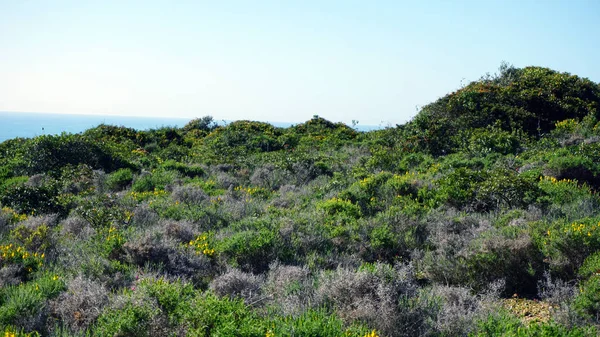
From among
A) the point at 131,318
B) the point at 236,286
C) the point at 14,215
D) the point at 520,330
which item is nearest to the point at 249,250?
the point at 236,286

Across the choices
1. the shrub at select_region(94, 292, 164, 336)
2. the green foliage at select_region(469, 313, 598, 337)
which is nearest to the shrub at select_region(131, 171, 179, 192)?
the shrub at select_region(94, 292, 164, 336)

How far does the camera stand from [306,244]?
7.02 meters

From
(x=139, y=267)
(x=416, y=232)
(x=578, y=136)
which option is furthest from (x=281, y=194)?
(x=578, y=136)

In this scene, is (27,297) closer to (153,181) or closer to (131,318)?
(131,318)

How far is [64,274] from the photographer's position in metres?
5.57

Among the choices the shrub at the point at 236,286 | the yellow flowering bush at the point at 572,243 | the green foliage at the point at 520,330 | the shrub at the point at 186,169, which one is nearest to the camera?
the green foliage at the point at 520,330

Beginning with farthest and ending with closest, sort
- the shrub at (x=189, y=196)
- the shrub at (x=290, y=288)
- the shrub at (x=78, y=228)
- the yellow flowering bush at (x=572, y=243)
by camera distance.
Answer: the shrub at (x=189, y=196) → the shrub at (x=78, y=228) → the yellow flowering bush at (x=572, y=243) → the shrub at (x=290, y=288)

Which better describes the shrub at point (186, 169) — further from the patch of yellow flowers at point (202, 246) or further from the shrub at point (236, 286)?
the shrub at point (236, 286)

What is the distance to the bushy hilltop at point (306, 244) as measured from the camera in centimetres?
433

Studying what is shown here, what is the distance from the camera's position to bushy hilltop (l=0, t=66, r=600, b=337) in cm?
433

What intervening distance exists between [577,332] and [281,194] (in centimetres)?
819

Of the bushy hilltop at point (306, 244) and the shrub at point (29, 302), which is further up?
the bushy hilltop at point (306, 244)

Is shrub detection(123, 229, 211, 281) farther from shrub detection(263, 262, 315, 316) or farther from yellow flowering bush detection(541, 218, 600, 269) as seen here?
yellow flowering bush detection(541, 218, 600, 269)

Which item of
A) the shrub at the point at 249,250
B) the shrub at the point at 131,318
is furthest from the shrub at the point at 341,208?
the shrub at the point at 131,318
